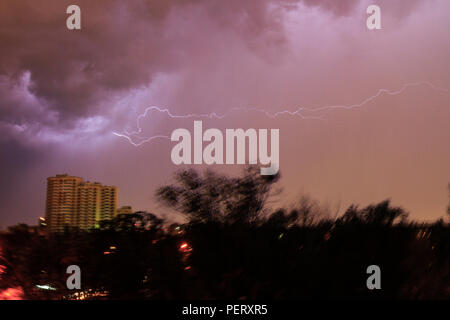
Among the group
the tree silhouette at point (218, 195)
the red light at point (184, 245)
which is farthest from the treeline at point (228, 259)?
the tree silhouette at point (218, 195)

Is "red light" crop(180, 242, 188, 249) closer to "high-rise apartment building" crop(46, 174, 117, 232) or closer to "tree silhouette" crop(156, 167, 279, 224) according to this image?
"tree silhouette" crop(156, 167, 279, 224)

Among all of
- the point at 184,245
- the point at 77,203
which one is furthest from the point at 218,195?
the point at 77,203

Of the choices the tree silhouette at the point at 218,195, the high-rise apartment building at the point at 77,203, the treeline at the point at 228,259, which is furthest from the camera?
the tree silhouette at the point at 218,195

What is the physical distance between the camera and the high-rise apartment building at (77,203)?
20.6ft

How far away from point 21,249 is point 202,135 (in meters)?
3.51

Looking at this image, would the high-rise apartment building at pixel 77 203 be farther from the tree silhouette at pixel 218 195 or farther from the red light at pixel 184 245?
the red light at pixel 184 245

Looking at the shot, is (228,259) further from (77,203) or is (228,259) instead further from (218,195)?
(77,203)

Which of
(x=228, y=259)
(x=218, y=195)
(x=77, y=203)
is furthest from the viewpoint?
(x=77, y=203)

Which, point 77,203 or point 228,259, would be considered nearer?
point 228,259

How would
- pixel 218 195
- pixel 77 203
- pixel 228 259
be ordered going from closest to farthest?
pixel 228 259, pixel 218 195, pixel 77 203

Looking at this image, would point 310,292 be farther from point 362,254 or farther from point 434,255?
point 434,255

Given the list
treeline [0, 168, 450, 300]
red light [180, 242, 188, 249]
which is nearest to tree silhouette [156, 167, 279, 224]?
treeline [0, 168, 450, 300]

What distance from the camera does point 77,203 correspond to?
6973 millimetres

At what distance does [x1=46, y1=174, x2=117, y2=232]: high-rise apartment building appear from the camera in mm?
6273
